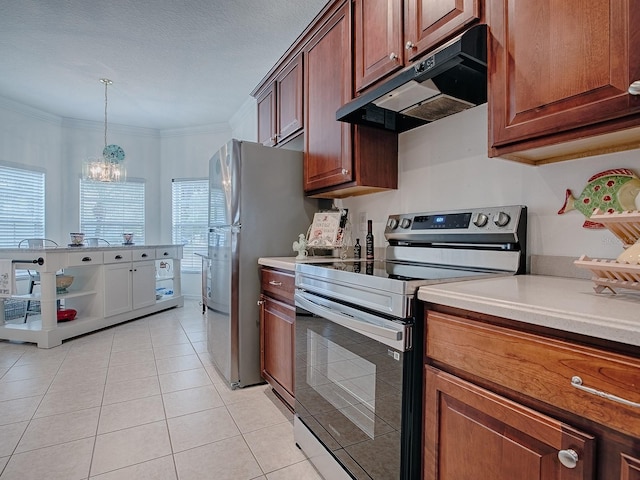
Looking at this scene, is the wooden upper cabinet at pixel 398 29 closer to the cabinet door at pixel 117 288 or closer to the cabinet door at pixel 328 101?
the cabinet door at pixel 328 101

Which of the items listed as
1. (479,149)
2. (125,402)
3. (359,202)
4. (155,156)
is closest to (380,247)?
(359,202)

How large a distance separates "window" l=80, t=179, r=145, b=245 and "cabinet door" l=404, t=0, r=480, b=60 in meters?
5.04

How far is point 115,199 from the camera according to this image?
534 centimetres

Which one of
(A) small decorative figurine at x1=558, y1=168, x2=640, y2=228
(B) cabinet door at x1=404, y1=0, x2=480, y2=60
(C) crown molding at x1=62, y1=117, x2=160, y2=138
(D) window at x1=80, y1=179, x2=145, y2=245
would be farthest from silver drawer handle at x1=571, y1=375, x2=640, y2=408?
(C) crown molding at x1=62, y1=117, x2=160, y2=138

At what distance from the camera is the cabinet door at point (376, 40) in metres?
1.59

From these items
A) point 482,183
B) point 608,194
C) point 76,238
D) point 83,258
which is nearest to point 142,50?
point 83,258

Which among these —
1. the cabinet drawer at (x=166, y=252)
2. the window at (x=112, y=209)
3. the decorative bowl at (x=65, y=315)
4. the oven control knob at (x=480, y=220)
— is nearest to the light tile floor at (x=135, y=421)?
the decorative bowl at (x=65, y=315)

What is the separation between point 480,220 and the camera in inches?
60.1

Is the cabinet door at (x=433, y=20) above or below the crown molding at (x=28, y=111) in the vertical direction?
below

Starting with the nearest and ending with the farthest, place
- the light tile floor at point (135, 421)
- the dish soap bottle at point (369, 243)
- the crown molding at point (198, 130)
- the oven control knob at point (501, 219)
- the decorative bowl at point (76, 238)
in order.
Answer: the oven control knob at point (501, 219)
the light tile floor at point (135, 421)
the dish soap bottle at point (369, 243)
the decorative bowl at point (76, 238)
the crown molding at point (198, 130)

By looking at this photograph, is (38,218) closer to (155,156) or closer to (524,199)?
(155,156)

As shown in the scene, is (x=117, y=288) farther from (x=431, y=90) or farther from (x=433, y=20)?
(x=433, y=20)

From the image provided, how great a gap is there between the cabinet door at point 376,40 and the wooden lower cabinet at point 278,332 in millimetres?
1149

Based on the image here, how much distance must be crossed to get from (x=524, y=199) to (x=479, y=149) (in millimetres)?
331
